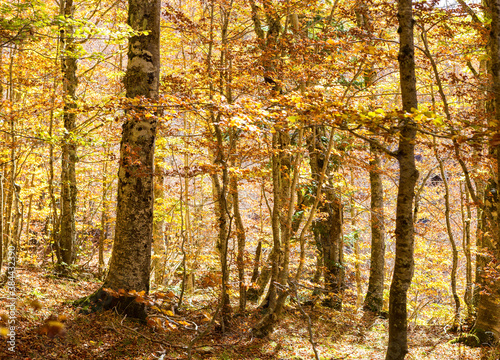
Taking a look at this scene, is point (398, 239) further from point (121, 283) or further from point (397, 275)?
point (121, 283)

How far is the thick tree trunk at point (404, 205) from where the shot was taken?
3.75 metres

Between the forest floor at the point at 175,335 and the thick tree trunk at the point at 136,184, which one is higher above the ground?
the thick tree trunk at the point at 136,184

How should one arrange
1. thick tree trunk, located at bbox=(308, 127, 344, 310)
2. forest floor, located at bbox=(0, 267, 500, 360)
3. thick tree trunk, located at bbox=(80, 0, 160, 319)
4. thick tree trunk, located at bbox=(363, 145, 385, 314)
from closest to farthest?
forest floor, located at bbox=(0, 267, 500, 360) < thick tree trunk, located at bbox=(80, 0, 160, 319) < thick tree trunk, located at bbox=(308, 127, 344, 310) < thick tree trunk, located at bbox=(363, 145, 385, 314)

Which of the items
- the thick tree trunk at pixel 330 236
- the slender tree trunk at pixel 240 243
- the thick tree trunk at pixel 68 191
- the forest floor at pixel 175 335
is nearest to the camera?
the forest floor at pixel 175 335

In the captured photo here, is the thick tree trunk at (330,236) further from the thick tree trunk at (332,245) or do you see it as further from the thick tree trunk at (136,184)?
the thick tree trunk at (136,184)

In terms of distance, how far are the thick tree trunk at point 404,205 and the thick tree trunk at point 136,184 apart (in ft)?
11.4

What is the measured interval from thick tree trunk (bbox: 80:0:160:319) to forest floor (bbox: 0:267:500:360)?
49 cm

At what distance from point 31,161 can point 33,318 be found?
23.0 ft

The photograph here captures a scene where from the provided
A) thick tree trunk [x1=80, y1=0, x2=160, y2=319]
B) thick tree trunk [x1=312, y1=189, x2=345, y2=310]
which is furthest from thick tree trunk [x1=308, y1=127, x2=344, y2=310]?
thick tree trunk [x1=80, y1=0, x2=160, y2=319]

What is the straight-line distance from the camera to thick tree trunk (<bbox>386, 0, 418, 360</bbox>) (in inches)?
148

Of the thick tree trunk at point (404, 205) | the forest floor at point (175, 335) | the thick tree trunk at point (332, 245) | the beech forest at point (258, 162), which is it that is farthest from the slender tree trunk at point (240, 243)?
the thick tree trunk at point (332, 245)

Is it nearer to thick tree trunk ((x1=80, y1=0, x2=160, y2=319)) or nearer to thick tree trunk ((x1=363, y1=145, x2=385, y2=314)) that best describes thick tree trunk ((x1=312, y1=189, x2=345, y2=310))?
thick tree trunk ((x1=363, y1=145, x2=385, y2=314))

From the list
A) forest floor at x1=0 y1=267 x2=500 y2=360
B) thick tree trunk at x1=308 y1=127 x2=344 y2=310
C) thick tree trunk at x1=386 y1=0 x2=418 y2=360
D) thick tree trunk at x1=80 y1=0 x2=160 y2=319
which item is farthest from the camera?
thick tree trunk at x1=308 y1=127 x2=344 y2=310

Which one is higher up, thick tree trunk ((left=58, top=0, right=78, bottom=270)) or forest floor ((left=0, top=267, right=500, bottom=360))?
thick tree trunk ((left=58, top=0, right=78, bottom=270))
